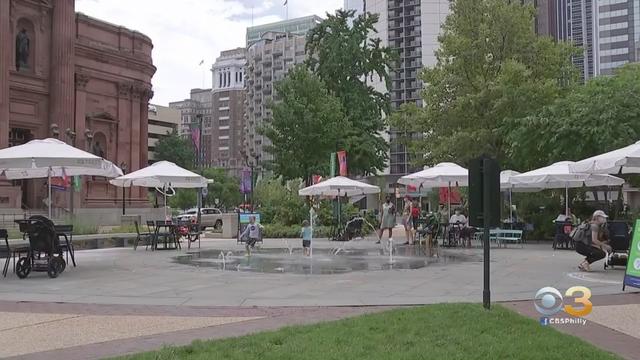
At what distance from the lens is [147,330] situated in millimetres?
8211

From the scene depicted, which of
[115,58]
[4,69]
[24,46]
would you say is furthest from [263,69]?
[4,69]

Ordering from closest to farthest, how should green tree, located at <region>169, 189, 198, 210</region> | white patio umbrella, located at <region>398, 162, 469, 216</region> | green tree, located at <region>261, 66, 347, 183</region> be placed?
white patio umbrella, located at <region>398, 162, 469, 216</region>
green tree, located at <region>261, 66, 347, 183</region>
green tree, located at <region>169, 189, 198, 210</region>

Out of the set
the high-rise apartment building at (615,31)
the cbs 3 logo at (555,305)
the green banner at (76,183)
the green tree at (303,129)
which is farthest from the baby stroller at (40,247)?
the high-rise apartment building at (615,31)

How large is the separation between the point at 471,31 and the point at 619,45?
114 meters

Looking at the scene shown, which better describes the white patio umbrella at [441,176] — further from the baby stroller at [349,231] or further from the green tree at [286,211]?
the green tree at [286,211]

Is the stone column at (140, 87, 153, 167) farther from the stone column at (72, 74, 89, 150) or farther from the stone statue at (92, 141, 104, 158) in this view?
the stone column at (72, 74, 89, 150)

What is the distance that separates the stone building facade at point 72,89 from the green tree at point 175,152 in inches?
1731

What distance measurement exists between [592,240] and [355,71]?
117ft

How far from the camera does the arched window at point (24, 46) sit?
138 feet

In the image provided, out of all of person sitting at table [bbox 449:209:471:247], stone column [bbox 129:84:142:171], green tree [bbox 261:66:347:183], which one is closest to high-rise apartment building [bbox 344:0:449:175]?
stone column [bbox 129:84:142:171]

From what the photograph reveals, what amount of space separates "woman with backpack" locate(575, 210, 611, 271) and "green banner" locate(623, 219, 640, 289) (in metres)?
3.16

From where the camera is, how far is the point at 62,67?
4325 cm

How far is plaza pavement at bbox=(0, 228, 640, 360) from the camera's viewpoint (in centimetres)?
788

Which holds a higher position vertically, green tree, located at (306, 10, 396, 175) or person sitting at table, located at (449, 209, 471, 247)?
green tree, located at (306, 10, 396, 175)
